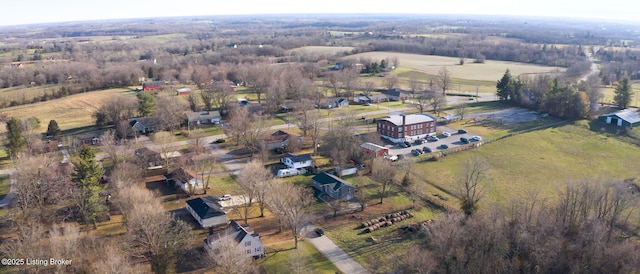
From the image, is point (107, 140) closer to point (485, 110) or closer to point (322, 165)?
point (322, 165)

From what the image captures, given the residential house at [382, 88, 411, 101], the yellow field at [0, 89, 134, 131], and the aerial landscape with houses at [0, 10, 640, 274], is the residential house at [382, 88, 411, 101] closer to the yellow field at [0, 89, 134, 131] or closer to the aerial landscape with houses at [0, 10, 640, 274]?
the aerial landscape with houses at [0, 10, 640, 274]

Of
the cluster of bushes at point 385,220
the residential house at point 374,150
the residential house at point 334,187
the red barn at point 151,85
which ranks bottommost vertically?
the cluster of bushes at point 385,220

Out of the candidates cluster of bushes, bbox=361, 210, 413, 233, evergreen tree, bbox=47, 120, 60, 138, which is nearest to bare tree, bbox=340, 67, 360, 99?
evergreen tree, bbox=47, 120, 60, 138

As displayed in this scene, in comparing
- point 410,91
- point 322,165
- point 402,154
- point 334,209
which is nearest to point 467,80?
point 410,91

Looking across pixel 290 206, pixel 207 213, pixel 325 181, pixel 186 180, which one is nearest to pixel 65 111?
pixel 186 180

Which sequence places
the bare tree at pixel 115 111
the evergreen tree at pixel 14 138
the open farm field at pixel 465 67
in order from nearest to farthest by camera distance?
1. the evergreen tree at pixel 14 138
2. the bare tree at pixel 115 111
3. the open farm field at pixel 465 67

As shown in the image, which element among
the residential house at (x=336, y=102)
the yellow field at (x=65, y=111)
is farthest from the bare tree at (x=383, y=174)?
the yellow field at (x=65, y=111)

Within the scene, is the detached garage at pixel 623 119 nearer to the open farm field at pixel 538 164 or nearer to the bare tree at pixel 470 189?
the open farm field at pixel 538 164
